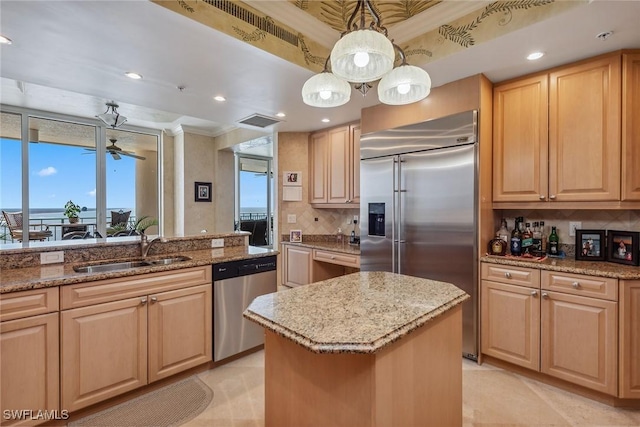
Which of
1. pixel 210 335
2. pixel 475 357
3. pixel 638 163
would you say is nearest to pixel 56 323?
pixel 210 335

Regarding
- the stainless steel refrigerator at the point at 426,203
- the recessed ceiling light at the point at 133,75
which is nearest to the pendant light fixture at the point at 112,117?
the recessed ceiling light at the point at 133,75

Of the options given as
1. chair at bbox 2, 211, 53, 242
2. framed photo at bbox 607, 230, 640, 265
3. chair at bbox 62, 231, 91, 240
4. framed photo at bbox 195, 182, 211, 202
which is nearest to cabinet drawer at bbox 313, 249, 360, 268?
framed photo at bbox 607, 230, 640, 265

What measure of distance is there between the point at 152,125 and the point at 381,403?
6225 millimetres

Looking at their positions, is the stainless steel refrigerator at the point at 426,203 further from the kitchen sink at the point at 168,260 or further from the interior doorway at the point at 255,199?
the interior doorway at the point at 255,199

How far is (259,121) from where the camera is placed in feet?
13.1

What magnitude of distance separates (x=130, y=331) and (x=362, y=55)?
2.18 m

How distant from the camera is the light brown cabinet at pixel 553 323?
6.72 ft

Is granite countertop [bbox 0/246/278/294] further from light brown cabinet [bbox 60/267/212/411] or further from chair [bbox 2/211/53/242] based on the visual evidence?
chair [bbox 2/211/53/242]

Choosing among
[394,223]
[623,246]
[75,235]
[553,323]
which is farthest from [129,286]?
[75,235]

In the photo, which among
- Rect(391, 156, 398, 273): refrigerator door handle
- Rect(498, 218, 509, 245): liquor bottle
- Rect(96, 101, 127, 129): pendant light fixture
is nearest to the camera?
Rect(498, 218, 509, 245): liquor bottle

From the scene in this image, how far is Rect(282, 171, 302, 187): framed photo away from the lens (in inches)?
177

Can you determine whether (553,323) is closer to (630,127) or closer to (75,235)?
(630,127)

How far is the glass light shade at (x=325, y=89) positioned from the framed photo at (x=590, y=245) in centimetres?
221

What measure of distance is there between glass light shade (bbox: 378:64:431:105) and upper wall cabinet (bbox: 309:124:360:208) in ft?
7.20
